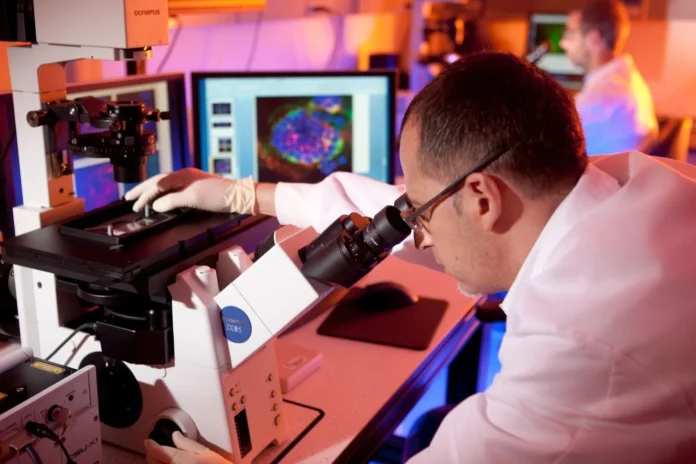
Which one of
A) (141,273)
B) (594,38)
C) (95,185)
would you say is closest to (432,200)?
(141,273)

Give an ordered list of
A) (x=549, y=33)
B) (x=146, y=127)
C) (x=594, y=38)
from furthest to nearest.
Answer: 1. (x=549, y=33)
2. (x=594, y=38)
3. (x=146, y=127)

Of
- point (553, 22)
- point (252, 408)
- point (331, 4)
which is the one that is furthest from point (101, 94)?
point (553, 22)

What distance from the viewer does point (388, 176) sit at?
212 centimetres

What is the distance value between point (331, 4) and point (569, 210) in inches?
87.5

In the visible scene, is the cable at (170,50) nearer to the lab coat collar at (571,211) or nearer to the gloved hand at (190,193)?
the gloved hand at (190,193)

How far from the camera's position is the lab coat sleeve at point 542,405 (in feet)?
2.76

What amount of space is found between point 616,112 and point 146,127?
2434 mm

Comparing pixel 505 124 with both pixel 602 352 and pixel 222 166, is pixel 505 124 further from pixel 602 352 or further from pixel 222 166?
pixel 222 166

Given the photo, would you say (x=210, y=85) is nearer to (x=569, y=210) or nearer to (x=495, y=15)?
(x=569, y=210)

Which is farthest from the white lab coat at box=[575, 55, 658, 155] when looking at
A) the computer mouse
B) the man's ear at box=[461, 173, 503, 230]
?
the man's ear at box=[461, 173, 503, 230]

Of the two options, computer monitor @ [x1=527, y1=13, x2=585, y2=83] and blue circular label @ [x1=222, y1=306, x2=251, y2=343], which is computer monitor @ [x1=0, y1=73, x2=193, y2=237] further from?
computer monitor @ [x1=527, y1=13, x2=585, y2=83]

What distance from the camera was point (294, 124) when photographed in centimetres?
201

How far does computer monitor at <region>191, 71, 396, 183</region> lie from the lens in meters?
1.94

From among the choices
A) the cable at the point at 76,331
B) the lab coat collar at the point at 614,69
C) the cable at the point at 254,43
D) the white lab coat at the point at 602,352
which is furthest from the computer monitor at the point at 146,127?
the lab coat collar at the point at 614,69
